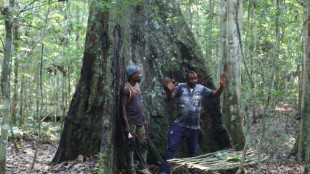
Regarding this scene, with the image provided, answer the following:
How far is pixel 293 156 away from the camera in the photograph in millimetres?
9164

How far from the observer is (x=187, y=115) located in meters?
5.82

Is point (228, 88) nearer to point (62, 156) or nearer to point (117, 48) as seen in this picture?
point (117, 48)

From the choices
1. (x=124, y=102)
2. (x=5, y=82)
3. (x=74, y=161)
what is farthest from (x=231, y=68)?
(x=5, y=82)

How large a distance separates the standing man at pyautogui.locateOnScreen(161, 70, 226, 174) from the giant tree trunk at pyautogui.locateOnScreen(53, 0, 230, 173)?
26.5 inches

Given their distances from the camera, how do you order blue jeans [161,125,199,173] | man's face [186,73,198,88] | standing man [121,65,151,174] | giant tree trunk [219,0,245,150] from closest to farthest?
1. standing man [121,65,151,174]
2. blue jeans [161,125,199,173]
3. man's face [186,73,198,88]
4. giant tree trunk [219,0,245,150]

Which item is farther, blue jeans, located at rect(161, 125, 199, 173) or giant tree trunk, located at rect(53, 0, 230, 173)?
giant tree trunk, located at rect(53, 0, 230, 173)

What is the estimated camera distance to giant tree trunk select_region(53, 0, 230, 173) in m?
6.34

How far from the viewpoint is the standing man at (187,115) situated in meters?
Answer: 5.81

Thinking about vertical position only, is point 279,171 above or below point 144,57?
below

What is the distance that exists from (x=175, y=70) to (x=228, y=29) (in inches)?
86.5

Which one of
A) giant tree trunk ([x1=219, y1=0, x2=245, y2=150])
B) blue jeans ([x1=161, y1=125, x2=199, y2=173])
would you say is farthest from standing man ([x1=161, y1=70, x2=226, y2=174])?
giant tree trunk ([x1=219, y1=0, x2=245, y2=150])

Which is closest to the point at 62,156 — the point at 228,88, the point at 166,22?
the point at 166,22

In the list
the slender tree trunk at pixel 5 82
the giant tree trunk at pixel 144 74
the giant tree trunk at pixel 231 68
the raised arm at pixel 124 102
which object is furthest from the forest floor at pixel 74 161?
the giant tree trunk at pixel 231 68

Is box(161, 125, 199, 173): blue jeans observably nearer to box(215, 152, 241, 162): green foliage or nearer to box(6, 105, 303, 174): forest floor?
box(6, 105, 303, 174): forest floor
